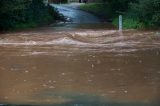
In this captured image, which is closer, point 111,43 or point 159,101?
point 159,101

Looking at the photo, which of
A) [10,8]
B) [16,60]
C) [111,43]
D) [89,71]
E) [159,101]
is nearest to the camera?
[159,101]

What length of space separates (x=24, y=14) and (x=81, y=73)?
24.9 m

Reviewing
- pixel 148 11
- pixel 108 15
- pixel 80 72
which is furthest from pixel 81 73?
pixel 108 15

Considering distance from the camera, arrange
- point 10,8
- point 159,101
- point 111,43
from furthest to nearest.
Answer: point 10,8
point 111,43
point 159,101

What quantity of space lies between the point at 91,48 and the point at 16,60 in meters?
4.52

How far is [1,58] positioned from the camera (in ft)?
61.8

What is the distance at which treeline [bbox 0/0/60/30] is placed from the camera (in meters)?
33.6

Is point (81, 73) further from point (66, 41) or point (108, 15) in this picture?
point (108, 15)

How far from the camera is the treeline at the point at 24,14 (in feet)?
110

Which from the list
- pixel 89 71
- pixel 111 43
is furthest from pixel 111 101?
pixel 111 43

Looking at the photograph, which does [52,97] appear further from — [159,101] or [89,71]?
[89,71]

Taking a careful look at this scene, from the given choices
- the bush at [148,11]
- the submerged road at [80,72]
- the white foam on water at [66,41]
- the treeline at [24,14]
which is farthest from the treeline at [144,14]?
the white foam on water at [66,41]

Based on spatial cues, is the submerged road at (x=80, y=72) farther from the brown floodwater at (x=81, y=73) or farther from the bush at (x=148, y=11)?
the bush at (x=148, y=11)

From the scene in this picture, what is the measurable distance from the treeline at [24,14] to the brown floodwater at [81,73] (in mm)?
9002
